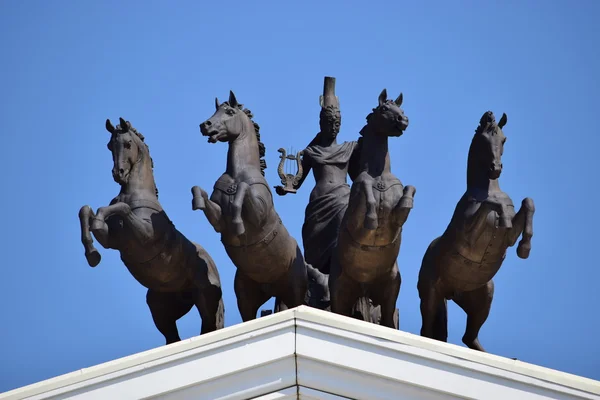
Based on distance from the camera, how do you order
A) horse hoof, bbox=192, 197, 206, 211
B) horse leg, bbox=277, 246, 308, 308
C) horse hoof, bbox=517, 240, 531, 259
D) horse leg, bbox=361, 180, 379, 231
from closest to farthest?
1. horse hoof, bbox=517, 240, 531, 259
2. horse hoof, bbox=192, 197, 206, 211
3. horse leg, bbox=361, 180, 379, 231
4. horse leg, bbox=277, 246, 308, 308

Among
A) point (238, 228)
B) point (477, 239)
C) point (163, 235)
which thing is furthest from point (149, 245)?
point (477, 239)

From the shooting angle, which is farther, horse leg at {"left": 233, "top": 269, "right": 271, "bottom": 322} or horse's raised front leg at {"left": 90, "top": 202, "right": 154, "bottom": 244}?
horse leg at {"left": 233, "top": 269, "right": 271, "bottom": 322}

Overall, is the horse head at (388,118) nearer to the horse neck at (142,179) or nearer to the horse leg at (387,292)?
the horse leg at (387,292)

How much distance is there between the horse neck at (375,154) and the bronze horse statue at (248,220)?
3.72 ft

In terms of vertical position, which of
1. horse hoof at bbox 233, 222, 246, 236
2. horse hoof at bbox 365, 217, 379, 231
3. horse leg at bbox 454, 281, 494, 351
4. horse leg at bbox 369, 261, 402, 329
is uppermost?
horse hoof at bbox 233, 222, 246, 236

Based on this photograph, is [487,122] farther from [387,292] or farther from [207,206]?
[207,206]

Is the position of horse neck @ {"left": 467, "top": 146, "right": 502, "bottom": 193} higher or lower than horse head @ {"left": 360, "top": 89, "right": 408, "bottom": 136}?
lower

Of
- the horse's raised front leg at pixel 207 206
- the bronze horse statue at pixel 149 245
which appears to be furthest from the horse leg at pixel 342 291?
the horse's raised front leg at pixel 207 206

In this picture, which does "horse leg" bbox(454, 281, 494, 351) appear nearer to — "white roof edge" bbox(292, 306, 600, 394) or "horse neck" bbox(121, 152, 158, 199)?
"horse neck" bbox(121, 152, 158, 199)

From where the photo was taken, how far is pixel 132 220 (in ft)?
50.5

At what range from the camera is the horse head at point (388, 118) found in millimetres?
15594

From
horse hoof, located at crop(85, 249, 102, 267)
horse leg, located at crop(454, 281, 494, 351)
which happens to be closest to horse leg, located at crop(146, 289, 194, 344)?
horse hoof, located at crop(85, 249, 102, 267)

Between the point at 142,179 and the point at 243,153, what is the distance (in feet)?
3.79

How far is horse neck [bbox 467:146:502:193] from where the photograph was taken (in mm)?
15227
